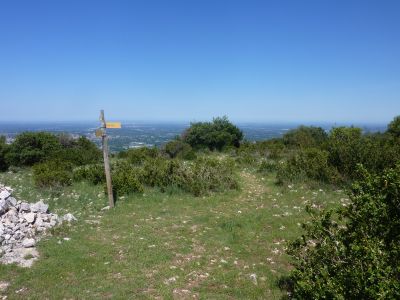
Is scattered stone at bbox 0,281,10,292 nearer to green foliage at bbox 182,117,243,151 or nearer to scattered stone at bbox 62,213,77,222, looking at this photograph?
scattered stone at bbox 62,213,77,222

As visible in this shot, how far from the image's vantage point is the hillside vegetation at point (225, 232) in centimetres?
450

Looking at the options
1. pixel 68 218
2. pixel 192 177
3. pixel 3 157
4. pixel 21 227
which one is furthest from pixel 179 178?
pixel 3 157

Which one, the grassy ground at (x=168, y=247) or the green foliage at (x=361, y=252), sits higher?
the green foliage at (x=361, y=252)

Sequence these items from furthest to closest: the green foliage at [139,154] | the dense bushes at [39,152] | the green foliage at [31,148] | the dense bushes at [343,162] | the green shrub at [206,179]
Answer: the green foliage at [31,148]
the dense bushes at [39,152]
the green foliage at [139,154]
the green shrub at [206,179]
the dense bushes at [343,162]

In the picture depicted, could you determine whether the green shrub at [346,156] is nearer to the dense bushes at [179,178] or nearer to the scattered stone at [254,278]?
the dense bushes at [179,178]

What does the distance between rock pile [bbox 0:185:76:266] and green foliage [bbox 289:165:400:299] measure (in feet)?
18.2

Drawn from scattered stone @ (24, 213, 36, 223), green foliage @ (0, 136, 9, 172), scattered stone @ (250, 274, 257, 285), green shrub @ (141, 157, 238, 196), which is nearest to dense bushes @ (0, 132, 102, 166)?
green foliage @ (0, 136, 9, 172)

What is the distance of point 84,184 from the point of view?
14477 millimetres

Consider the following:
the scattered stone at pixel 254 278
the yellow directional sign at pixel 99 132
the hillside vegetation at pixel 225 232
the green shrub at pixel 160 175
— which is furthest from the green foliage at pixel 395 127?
the scattered stone at pixel 254 278

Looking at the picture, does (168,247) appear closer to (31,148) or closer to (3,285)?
(3,285)

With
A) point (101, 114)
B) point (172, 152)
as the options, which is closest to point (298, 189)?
point (101, 114)

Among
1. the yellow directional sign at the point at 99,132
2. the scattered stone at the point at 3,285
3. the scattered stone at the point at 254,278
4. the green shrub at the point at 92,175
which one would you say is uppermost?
the yellow directional sign at the point at 99,132

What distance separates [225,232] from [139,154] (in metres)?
14.7

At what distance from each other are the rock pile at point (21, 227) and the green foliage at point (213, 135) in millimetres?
25090
